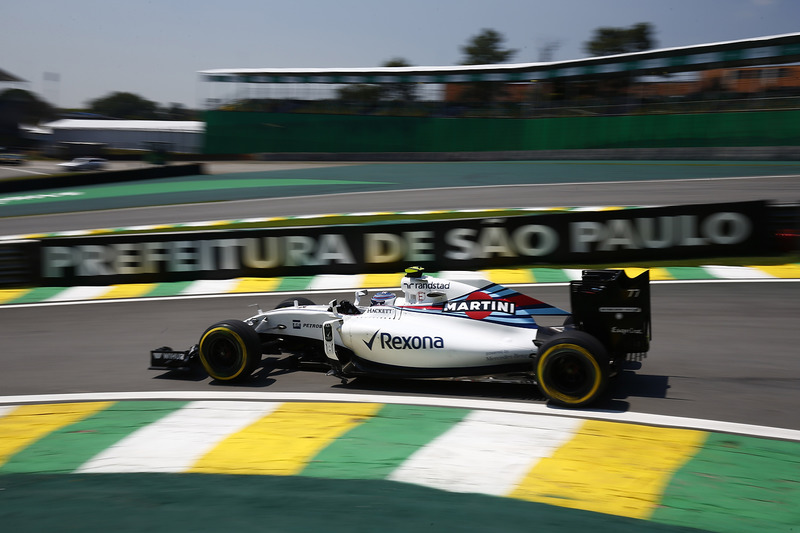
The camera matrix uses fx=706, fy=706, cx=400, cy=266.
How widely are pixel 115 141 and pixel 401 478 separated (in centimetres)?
6402

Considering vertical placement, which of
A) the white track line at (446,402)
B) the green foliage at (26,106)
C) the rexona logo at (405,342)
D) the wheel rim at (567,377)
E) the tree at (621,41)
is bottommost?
the white track line at (446,402)

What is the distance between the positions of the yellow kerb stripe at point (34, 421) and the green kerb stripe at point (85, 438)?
0.35ft

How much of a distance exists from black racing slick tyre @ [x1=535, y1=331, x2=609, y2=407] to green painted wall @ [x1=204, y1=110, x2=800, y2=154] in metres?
27.0

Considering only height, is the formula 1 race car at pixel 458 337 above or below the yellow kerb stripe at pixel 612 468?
above

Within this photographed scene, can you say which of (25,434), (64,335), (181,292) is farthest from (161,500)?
(181,292)

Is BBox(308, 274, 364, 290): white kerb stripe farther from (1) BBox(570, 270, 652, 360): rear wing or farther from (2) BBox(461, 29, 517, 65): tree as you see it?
(2) BBox(461, 29, 517, 65): tree

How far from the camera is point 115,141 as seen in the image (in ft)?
205

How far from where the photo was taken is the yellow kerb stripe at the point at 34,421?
238 inches

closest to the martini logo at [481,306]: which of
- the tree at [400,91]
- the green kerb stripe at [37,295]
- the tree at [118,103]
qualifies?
the green kerb stripe at [37,295]

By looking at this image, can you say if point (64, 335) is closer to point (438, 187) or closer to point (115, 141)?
point (438, 187)

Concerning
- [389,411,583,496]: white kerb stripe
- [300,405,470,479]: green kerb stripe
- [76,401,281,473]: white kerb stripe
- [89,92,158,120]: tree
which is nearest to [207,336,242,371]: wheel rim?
[76,401,281,473]: white kerb stripe

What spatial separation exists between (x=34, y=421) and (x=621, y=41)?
79.7 metres

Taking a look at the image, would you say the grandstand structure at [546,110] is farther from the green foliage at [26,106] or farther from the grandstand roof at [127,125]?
the green foliage at [26,106]

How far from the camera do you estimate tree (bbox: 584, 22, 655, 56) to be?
240 feet
